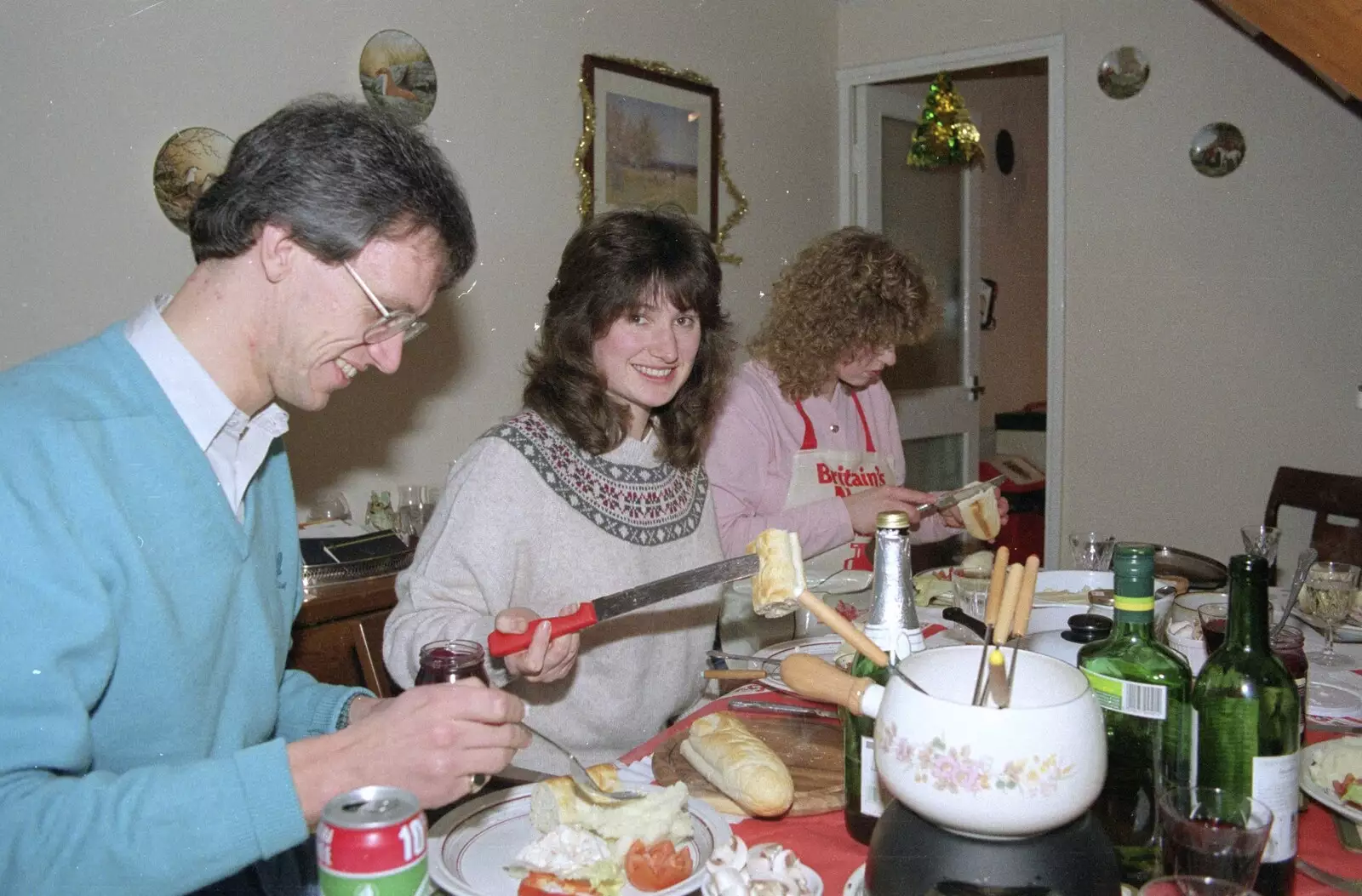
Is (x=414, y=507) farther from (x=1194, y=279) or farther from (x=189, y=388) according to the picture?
(x=1194, y=279)

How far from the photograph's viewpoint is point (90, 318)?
2.61 metres

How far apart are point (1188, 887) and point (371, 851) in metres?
0.62

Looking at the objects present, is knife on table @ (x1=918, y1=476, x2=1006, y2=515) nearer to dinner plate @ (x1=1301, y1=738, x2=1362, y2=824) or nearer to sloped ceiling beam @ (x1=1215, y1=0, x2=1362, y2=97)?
dinner plate @ (x1=1301, y1=738, x2=1362, y2=824)

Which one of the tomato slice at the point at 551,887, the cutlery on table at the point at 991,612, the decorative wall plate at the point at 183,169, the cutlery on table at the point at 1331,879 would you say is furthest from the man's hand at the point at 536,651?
the decorative wall plate at the point at 183,169

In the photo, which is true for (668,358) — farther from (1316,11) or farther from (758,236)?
(758,236)

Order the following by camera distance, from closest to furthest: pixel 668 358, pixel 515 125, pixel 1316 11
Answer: pixel 668 358
pixel 1316 11
pixel 515 125

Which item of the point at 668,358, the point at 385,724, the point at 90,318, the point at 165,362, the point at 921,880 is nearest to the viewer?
the point at 921,880

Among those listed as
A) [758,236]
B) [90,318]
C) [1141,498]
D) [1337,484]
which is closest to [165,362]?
[90,318]

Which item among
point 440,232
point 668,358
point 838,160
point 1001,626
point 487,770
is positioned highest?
point 838,160

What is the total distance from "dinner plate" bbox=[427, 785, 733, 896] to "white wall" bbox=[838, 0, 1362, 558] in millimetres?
4029

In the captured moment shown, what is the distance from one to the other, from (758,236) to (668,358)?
287 centimetres

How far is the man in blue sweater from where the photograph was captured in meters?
1.02

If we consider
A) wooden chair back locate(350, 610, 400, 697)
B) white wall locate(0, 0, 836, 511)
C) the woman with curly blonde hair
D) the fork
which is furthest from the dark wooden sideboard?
the fork

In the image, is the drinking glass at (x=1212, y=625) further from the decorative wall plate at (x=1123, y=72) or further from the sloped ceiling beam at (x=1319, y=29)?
the decorative wall plate at (x=1123, y=72)
